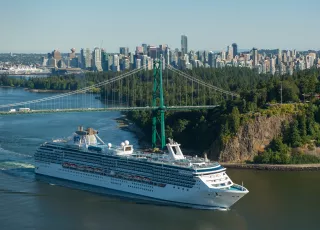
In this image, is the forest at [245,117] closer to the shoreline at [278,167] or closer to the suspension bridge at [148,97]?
the suspension bridge at [148,97]

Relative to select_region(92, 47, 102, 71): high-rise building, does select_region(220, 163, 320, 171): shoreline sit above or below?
below

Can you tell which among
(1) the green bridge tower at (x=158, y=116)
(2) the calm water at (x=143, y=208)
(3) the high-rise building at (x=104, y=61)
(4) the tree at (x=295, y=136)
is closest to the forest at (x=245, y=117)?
(4) the tree at (x=295, y=136)

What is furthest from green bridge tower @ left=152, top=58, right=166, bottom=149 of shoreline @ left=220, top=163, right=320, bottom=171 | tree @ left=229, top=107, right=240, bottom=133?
shoreline @ left=220, top=163, right=320, bottom=171

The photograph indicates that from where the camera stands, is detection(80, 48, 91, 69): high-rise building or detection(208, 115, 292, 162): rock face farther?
detection(80, 48, 91, 69): high-rise building

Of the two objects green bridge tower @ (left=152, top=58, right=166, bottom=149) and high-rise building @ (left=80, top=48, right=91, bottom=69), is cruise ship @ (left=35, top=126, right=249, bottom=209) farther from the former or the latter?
high-rise building @ (left=80, top=48, right=91, bottom=69)

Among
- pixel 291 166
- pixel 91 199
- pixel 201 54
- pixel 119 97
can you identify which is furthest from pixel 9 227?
pixel 201 54

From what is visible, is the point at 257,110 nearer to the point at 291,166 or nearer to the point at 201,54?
the point at 291,166

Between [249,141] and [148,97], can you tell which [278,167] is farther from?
[148,97]

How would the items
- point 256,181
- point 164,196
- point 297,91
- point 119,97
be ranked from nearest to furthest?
point 164,196
point 256,181
point 297,91
point 119,97
